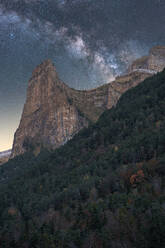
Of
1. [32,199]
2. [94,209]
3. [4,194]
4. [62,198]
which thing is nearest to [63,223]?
[94,209]

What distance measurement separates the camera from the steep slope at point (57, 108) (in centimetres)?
12194

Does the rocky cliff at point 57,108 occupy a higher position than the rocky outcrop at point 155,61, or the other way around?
the rocky outcrop at point 155,61

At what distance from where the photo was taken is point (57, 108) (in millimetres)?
127875

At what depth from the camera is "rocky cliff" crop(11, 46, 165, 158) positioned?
12200 cm

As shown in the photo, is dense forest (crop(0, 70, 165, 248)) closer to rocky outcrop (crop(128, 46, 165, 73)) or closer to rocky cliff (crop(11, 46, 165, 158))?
rocky cliff (crop(11, 46, 165, 158))

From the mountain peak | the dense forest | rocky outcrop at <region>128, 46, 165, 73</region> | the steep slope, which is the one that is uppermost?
the mountain peak

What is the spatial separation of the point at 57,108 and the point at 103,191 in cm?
9017

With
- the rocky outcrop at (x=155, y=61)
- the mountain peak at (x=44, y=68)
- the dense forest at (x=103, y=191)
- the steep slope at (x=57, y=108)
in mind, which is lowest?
the dense forest at (x=103, y=191)

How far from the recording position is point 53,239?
944 inches

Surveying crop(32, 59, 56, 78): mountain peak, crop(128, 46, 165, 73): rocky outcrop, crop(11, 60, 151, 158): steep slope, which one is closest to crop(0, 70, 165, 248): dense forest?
crop(11, 60, 151, 158): steep slope

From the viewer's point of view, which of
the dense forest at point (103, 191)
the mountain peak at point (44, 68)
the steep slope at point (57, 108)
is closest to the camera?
the dense forest at point (103, 191)

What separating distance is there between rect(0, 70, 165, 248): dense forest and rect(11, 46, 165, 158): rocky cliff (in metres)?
35.6

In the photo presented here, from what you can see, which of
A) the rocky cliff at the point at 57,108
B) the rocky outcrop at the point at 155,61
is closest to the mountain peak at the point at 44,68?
the rocky cliff at the point at 57,108

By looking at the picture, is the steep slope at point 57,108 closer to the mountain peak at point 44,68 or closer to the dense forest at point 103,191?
the mountain peak at point 44,68
